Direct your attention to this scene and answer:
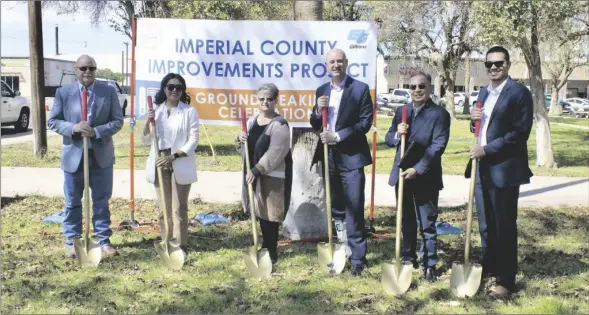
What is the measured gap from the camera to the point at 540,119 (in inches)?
519

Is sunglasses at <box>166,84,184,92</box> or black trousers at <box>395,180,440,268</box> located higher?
sunglasses at <box>166,84,184,92</box>

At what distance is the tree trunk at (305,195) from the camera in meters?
6.67

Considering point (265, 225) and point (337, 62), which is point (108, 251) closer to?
point (265, 225)

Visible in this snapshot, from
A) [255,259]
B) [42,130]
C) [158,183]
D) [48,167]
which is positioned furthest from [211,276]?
[42,130]

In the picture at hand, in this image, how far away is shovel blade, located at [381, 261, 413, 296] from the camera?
16.0 feet

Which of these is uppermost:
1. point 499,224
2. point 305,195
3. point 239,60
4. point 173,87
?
point 239,60

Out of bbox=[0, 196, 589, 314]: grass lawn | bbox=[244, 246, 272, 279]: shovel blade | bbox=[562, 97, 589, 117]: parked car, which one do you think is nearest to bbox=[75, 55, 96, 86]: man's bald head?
bbox=[0, 196, 589, 314]: grass lawn

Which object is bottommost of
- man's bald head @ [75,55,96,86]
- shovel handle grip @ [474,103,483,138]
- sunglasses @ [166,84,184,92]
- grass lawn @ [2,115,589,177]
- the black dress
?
grass lawn @ [2,115,589,177]

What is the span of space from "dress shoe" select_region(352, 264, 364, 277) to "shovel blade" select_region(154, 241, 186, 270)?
1524 mm

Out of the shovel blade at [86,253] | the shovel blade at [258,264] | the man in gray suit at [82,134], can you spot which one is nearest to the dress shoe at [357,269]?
the shovel blade at [258,264]

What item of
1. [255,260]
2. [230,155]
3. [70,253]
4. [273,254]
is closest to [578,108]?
[230,155]

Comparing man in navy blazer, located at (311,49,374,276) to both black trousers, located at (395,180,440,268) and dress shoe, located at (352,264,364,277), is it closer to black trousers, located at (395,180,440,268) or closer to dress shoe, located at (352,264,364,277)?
dress shoe, located at (352,264,364,277)

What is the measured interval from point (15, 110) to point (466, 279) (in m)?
18.3

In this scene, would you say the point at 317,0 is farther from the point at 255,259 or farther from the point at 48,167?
the point at 48,167
